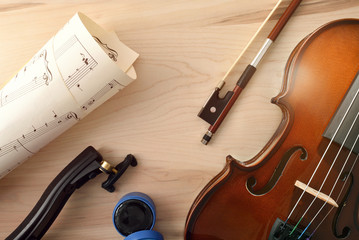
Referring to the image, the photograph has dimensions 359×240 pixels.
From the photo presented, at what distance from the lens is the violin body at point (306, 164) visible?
0.66 metres

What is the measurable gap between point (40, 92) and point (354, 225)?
0.81 metres

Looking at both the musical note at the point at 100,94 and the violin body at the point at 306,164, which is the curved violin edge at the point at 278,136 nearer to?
the violin body at the point at 306,164

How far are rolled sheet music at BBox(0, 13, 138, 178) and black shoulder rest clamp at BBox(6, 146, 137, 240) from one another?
4.2 inches

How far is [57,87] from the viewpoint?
67 centimetres

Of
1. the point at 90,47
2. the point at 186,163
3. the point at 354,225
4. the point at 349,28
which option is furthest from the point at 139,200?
the point at 349,28

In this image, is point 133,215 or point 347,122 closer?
point 347,122

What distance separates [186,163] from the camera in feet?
2.60

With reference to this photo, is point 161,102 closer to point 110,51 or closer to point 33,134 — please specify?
point 110,51

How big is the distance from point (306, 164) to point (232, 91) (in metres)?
0.26

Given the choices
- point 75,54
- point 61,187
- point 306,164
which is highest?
point 306,164

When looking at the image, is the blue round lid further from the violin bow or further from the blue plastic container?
the violin bow

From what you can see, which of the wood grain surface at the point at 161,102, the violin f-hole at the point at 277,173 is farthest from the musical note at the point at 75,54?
the violin f-hole at the point at 277,173

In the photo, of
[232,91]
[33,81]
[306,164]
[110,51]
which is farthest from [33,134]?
[306,164]

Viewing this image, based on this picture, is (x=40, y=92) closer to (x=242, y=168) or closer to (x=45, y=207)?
(x=45, y=207)
